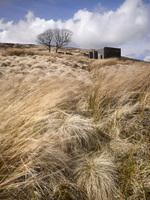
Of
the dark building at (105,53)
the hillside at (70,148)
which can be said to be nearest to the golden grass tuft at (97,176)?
the hillside at (70,148)

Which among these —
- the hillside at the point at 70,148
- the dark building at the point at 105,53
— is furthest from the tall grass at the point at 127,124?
the dark building at the point at 105,53

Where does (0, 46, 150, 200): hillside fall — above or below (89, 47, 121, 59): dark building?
below

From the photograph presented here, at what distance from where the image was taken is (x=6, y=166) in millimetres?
859

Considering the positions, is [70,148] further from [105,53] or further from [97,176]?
[105,53]

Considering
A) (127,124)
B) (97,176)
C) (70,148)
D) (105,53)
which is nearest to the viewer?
(97,176)

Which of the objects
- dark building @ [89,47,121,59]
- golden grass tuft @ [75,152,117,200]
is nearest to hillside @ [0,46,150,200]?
golden grass tuft @ [75,152,117,200]

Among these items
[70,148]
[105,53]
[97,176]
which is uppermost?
[105,53]

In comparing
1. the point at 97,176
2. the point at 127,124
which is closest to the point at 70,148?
the point at 97,176

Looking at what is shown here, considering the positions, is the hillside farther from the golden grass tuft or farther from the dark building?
the dark building

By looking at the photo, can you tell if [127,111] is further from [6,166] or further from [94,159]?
[6,166]

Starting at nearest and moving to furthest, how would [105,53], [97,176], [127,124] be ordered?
[97,176]
[127,124]
[105,53]

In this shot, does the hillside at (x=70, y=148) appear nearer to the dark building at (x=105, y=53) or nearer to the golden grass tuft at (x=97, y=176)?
the golden grass tuft at (x=97, y=176)

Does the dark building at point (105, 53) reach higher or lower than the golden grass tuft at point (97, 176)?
higher

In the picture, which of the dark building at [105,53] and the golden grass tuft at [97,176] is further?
the dark building at [105,53]
